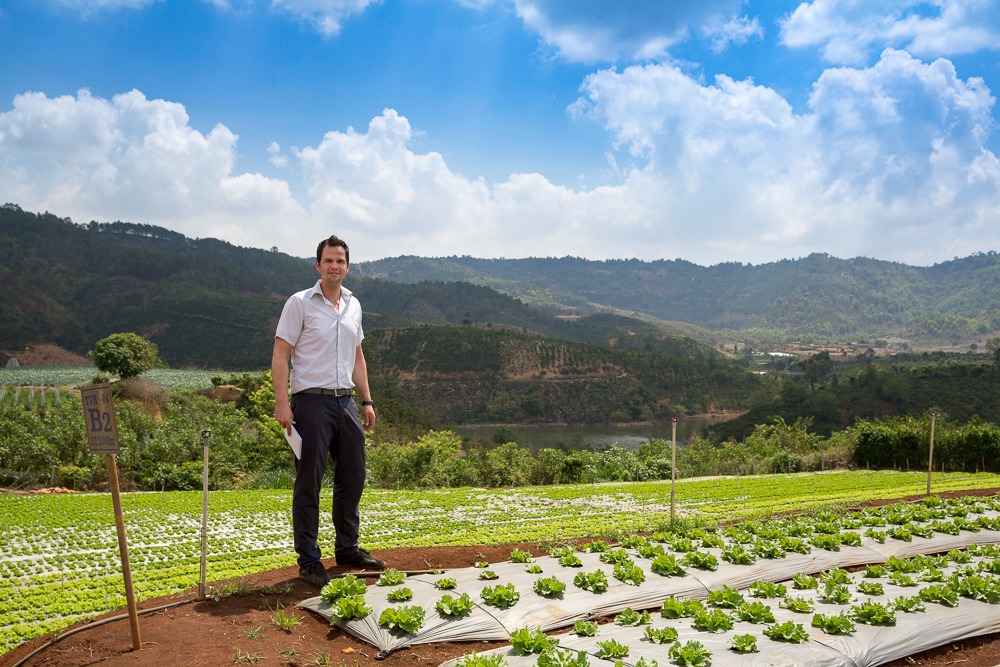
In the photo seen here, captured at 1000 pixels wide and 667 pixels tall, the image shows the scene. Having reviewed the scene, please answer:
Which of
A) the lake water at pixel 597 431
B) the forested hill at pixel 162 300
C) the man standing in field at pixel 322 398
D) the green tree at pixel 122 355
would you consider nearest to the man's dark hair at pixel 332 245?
the man standing in field at pixel 322 398

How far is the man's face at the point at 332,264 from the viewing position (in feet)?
17.8

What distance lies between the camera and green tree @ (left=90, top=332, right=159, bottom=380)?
127 ft

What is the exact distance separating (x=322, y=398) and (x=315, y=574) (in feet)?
4.19

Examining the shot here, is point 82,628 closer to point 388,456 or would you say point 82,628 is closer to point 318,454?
point 318,454

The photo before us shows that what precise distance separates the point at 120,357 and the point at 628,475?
29.4 m

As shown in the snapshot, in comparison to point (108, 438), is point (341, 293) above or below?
above

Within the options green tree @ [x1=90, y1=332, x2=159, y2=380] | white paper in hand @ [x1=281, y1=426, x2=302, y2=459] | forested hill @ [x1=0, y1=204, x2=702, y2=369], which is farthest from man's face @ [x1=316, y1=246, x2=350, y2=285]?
forested hill @ [x1=0, y1=204, x2=702, y2=369]

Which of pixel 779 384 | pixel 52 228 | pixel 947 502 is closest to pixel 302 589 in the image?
pixel 947 502

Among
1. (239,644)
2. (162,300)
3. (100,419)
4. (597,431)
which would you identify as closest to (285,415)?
(100,419)

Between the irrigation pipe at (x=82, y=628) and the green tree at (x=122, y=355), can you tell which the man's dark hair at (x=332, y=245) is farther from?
the green tree at (x=122, y=355)

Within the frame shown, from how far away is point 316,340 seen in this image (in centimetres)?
538

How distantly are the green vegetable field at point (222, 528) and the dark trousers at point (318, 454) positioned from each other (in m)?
1.57

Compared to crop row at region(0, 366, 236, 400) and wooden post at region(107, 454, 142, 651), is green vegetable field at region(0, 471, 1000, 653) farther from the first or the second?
crop row at region(0, 366, 236, 400)

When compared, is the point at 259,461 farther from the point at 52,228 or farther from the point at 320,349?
the point at 52,228
